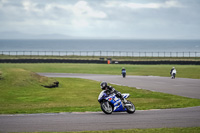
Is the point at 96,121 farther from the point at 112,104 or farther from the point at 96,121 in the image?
the point at 112,104

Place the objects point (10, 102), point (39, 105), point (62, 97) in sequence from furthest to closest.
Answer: point (62, 97) → point (10, 102) → point (39, 105)

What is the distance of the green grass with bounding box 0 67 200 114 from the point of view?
2054 centimetres

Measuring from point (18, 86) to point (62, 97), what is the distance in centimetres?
599

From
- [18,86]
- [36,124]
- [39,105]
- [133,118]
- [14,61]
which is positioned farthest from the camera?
[14,61]

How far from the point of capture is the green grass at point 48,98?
67.4ft

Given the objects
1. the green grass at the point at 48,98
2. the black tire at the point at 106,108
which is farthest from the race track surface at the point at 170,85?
the black tire at the point at 106,108

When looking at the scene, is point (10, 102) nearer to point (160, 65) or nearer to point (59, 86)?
point (59, 86)

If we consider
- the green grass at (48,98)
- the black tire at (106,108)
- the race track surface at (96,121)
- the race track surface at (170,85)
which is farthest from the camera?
the race track surface at (170,85)

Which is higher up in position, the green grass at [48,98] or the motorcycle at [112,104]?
the motorcycle at [112,104]

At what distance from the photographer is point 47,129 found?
13.3 meters

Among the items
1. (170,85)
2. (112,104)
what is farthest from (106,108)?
(170,85)

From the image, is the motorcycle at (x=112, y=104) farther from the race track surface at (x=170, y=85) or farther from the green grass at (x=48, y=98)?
the race track surface at (x=170, y=85)

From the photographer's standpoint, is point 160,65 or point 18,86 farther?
point 160,65

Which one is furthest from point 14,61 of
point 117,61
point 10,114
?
point 10,114
